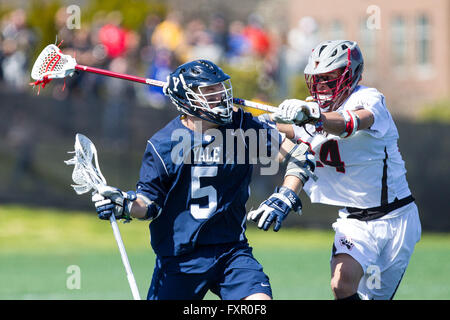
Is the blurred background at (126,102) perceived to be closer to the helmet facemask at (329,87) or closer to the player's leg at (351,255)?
the helmet facemask at (329,87)

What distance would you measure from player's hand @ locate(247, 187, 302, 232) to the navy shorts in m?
0.29

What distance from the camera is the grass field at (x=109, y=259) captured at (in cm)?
884

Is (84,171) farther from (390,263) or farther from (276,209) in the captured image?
(390,263)

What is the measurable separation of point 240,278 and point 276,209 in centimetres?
50

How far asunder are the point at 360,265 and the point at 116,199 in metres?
1.78

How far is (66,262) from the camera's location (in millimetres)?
11602

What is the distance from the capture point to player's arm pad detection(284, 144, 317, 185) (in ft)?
17.7

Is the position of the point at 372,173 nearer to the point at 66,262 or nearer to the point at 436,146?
the point at 66,262

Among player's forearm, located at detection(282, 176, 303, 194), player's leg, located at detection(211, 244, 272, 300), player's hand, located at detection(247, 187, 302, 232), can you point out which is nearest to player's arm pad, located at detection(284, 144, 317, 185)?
player's forearm, located at detection(282, 176, 303, 194)

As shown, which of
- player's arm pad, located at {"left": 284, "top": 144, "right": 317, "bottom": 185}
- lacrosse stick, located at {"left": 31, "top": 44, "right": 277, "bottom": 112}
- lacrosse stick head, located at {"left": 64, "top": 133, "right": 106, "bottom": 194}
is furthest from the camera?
lacrosse stick, located at {"left": 31, "top": 44, "right": 277, "bottom": 112}

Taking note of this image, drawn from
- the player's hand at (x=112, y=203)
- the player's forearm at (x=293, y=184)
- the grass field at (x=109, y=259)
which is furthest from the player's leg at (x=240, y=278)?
the grass field at (x=109, y=259)

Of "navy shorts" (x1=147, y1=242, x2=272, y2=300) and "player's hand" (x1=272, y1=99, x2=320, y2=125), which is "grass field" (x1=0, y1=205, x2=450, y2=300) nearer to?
"navy shorts" (x1=147, y1=242, x2=272, y2=300)

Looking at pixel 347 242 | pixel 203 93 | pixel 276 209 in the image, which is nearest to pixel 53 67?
pixel 203 93
